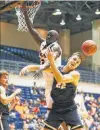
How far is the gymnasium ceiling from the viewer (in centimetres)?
1967

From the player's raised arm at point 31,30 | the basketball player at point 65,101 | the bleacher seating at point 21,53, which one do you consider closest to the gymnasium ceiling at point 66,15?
the bleacher seating at point 21,53

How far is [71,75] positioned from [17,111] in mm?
8342

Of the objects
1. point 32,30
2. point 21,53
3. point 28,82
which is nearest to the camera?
point 32,30

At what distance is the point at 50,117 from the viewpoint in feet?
15.1

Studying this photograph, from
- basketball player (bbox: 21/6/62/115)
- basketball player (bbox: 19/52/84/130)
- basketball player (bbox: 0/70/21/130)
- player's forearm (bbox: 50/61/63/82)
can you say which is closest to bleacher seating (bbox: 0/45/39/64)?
basketball player (bbox: 0/70/21/130)

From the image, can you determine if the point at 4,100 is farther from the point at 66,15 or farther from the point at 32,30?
the point at 66,15

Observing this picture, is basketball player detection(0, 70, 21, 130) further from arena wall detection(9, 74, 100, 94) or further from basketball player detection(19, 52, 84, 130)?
arena wall detection(9, 74, 100, 94)

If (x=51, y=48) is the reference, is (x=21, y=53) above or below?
above

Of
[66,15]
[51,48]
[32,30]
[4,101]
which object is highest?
[66,15]

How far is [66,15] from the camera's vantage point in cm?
2258

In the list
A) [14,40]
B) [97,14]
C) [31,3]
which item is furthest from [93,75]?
[31,3]

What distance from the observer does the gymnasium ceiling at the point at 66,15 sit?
19672 millimetres

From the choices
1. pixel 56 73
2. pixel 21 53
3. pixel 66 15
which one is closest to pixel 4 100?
pixel 56 73

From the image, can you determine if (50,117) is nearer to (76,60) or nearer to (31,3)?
(76,60)
